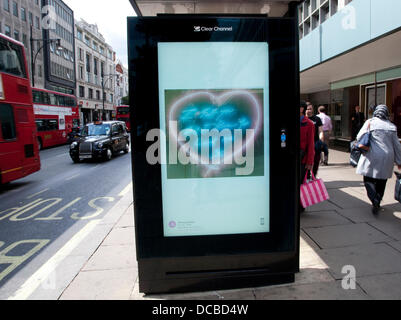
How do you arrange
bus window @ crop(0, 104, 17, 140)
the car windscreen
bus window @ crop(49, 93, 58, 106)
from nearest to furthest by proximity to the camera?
bus window @ crop(0, 104, 17, 140) → the car windscreen → bus window @ crop(49, 93, 58, 106)

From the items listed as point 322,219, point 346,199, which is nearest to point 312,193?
point 322,219

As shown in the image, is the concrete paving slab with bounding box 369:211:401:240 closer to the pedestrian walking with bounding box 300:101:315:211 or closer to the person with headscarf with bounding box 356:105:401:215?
the person with headscarf with bounding box 356:105:401:215

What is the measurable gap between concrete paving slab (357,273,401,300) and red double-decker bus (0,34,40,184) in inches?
331

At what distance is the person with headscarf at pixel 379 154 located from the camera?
5141 millimetres

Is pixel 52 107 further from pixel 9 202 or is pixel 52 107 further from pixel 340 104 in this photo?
pixel 340 104

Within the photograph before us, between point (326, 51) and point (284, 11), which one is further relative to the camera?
point (326, 51)

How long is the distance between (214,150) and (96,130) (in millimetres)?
13390

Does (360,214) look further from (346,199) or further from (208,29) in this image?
(208,29)

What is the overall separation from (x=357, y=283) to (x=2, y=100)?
8.84m

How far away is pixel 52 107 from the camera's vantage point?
2191cm

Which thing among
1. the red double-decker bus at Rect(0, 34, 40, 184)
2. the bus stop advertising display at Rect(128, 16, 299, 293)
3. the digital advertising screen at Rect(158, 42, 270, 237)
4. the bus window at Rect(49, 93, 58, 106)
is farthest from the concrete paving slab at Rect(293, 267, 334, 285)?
the bus window at Rect(49, 93, 58, 106)

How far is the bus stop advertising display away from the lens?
2867mm

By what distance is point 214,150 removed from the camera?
3.00m
